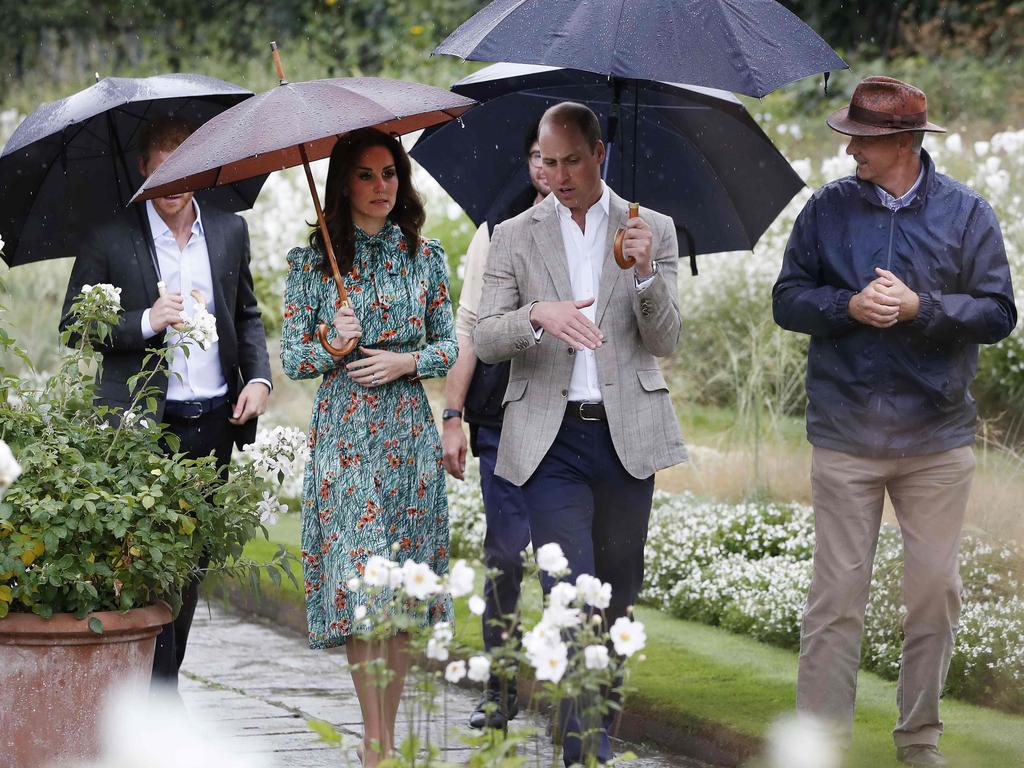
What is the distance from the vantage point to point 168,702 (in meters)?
5.33

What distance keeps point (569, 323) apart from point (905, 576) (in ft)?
4.87

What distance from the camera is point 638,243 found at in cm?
461

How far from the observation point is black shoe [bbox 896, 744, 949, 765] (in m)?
5.04

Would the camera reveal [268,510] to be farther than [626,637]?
Yes

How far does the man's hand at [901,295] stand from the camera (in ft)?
15.7

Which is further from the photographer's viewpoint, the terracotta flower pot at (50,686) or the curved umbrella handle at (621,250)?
the curved umbrella handle at (621,250)

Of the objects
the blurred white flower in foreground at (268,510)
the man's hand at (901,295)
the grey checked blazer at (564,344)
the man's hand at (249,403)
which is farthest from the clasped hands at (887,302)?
the man's hand at (249,403)

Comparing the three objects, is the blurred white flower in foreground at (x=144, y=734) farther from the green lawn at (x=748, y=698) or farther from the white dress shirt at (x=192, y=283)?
the white dress shirt at (x=192, y=283)

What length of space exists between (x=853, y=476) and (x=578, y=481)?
3.02ft

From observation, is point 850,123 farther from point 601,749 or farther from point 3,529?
point 3,529

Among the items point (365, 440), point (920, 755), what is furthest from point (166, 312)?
point (920, 755)

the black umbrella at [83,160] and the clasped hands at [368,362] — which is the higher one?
the black umbrella at [83,160]

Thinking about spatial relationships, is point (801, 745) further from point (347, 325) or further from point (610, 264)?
point (347, 325)

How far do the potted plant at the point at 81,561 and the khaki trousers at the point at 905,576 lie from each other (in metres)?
1.92
